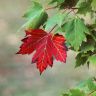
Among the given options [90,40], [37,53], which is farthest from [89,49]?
[37,53]

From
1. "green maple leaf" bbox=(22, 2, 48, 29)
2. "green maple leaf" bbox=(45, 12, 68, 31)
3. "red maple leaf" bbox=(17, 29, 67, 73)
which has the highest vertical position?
"green maple leaf" bbox=(22, 2, 48, 29)

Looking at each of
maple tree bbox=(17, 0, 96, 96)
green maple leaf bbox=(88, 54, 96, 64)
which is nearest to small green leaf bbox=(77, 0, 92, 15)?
maple tree bbox=(17, 0, 96, 96)

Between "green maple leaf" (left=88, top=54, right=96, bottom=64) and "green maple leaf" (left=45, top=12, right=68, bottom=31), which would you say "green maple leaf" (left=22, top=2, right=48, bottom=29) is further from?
"green maple leaf" (left=88, top=54, right=96, bottom=64)

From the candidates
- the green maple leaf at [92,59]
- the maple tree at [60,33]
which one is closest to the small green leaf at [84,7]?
the maple tree at [60,33]

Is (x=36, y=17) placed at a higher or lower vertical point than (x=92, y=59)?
higher

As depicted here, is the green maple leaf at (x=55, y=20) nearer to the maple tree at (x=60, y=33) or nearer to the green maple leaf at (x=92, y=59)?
the maple tree at (x=60, y=33)

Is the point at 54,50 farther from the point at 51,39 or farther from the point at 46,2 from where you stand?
the point at 46,2

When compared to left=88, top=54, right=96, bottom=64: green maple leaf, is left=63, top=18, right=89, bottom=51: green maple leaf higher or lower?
higher

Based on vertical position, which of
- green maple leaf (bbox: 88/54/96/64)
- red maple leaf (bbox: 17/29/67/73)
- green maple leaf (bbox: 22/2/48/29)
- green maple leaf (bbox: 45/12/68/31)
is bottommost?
green maple leaf (bbox: 88/54/96/64)
